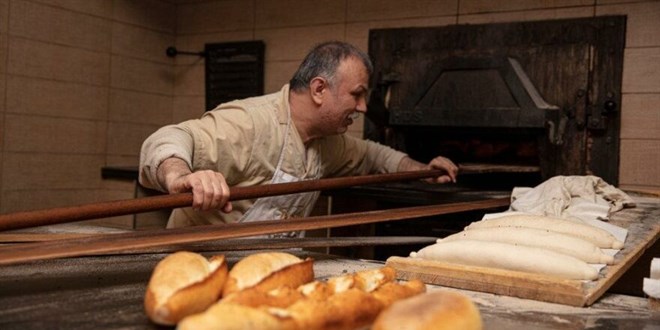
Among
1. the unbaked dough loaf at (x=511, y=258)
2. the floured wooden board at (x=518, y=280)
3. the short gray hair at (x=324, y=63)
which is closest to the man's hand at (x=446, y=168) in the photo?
the short gray hair at (x=324, y=63)

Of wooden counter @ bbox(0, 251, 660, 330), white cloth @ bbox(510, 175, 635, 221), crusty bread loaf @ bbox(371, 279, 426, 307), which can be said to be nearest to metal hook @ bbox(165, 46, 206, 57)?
white cloth @ bbox(510, 175, 635, 221)

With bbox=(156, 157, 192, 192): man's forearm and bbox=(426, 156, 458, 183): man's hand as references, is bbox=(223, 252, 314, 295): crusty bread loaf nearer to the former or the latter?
bbox=(156, 157, 192, 192): man's forearm

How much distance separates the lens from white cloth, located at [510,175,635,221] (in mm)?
2195

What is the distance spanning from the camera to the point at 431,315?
0.90 metres

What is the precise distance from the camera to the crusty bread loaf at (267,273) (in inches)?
43.4

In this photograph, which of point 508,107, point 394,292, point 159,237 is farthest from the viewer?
point 508,107

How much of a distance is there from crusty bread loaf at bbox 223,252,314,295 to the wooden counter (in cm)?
A: 16

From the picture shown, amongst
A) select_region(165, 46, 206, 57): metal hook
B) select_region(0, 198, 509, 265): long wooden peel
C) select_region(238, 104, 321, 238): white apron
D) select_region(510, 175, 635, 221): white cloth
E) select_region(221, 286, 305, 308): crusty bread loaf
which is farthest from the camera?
select_region(165, 46, 206, 57): metal hook

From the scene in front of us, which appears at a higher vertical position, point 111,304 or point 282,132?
point 282,132

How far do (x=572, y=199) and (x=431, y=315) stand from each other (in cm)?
163

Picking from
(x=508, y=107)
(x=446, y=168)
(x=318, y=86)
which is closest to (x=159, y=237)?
(x=318, y=86)

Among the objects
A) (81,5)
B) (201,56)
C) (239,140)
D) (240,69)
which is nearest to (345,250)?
(239,140)

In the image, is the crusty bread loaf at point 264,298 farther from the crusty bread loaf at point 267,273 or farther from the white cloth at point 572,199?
the white cloth at point 572,199

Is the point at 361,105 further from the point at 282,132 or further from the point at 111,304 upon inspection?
the point at 111,304
